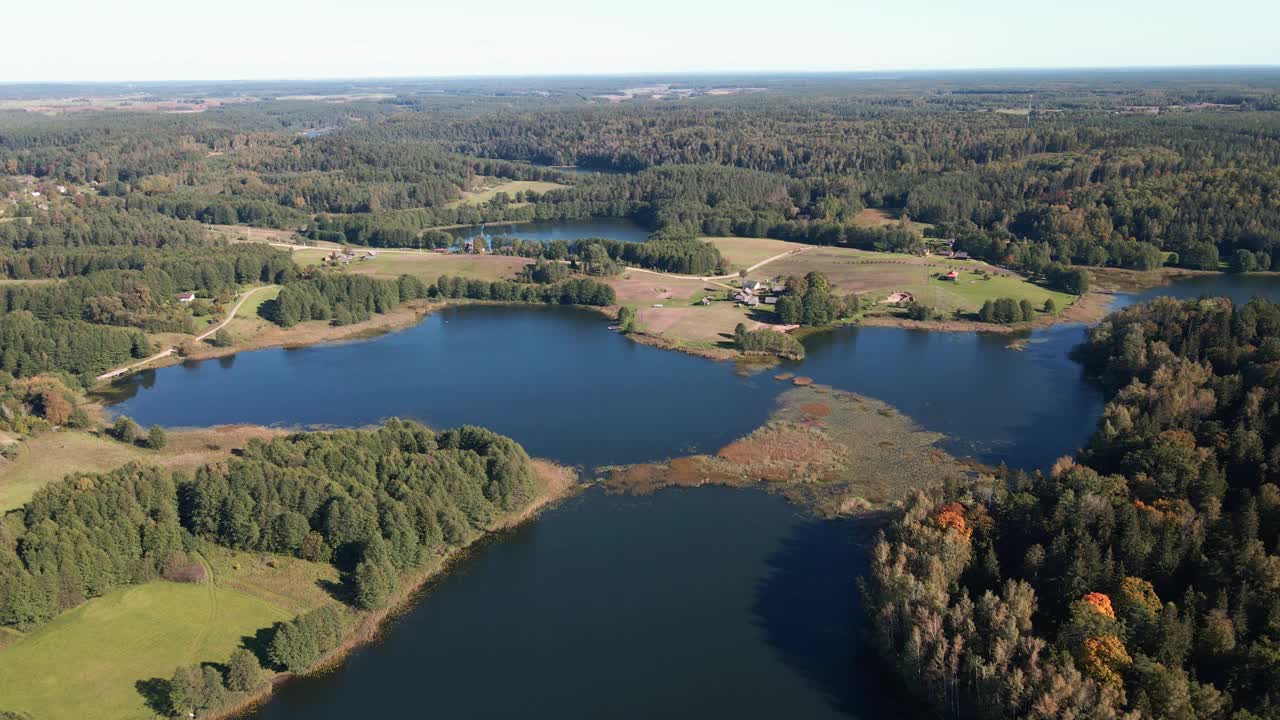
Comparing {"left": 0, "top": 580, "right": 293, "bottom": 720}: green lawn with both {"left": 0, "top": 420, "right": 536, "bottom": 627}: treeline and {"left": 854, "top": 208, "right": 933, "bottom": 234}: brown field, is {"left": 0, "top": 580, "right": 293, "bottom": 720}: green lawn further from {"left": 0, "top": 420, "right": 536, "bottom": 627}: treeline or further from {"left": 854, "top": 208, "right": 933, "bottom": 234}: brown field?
{"left": 854, "top": 208, "right": 933, "bottom": 234}: brown field

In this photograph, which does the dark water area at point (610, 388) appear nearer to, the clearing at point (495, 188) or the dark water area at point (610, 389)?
the dark water area at point (610, 389)

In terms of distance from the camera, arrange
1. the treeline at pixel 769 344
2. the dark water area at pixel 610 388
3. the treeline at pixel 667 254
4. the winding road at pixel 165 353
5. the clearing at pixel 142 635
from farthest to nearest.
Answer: the treeline at pixel 667 254, the treeline at pixel 769 344, the winding road at pixel 165 353, the dark water area at pixel 610 388, the clearing at pixel 142 635

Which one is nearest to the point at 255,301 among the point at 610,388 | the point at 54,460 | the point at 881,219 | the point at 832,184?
the point at 54,460

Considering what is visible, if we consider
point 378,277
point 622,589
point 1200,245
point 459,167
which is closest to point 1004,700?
point 622,589

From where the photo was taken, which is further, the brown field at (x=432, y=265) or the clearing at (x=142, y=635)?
the brown field at (x=432, y=265)

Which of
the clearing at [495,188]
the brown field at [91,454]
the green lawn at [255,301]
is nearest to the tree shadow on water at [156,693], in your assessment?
the brown field at [91,454]

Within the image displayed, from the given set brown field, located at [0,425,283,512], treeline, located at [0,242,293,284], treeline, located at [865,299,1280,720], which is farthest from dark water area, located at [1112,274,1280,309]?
treeline, located at [0,242,293,284]

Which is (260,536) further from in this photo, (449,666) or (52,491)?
(449,666)
